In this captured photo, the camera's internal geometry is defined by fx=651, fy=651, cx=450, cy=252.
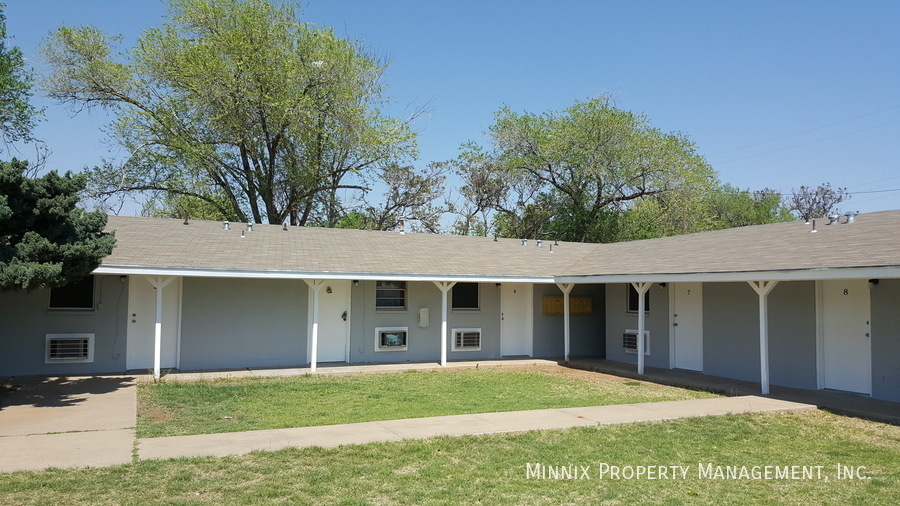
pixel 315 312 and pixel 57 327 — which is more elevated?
pixel 315 312

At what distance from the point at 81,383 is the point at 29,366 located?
1531 millimetres

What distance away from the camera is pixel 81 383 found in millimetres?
11516

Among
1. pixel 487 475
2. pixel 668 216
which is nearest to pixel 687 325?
pixel 487 475

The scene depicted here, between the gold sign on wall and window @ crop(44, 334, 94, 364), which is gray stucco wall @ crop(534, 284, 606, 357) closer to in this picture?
the gold sign on wall

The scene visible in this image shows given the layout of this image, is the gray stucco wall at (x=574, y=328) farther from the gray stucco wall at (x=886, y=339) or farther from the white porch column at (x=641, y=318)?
the gray stucco wall at (x=886, y=339)

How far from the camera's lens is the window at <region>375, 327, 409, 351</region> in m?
15.1

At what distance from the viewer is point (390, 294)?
1541 centimetres

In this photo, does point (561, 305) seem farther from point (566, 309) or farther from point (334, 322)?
point (334, 322)

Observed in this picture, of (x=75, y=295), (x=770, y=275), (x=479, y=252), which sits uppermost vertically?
(x=479, y=252)

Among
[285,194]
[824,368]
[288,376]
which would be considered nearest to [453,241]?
[288,376]

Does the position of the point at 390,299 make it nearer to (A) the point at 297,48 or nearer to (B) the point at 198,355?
(B) the point at 198,355

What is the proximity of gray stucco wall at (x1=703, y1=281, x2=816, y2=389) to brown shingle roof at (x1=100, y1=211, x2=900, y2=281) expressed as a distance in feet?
2.75

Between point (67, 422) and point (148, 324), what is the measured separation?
202 inches

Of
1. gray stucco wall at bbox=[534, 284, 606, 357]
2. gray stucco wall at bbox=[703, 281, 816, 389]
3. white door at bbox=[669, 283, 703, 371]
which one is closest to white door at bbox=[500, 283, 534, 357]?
gray stucco wall at bbox=[534, 284, 606, 357]
